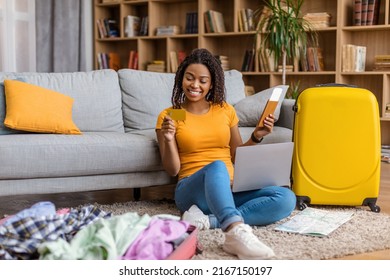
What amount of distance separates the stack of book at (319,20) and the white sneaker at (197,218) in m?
3.16

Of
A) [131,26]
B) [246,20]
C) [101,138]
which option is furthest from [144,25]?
[101,138]

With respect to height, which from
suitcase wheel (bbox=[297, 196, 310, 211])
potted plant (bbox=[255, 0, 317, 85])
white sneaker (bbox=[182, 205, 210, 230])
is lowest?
suitcase wheel (bbox=[297, 196, 310, 211])

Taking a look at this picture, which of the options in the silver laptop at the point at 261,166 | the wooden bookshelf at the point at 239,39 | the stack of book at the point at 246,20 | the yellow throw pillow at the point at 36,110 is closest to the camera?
the silver laptop at the point at 261,166

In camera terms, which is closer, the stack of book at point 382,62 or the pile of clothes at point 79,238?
the pile of clothes at point 79,238

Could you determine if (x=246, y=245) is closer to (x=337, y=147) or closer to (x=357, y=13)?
(x=337, y=147)

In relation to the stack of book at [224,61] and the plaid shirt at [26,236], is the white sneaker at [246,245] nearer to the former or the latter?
the plaid shirt at [26,236]

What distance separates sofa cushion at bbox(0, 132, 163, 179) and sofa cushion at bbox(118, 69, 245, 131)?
18.8 inches

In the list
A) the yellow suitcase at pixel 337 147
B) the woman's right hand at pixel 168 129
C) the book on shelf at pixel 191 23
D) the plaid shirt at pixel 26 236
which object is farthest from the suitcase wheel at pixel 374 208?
the book on shelf at pixel 191 23

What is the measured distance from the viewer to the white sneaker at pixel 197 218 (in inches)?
90.4

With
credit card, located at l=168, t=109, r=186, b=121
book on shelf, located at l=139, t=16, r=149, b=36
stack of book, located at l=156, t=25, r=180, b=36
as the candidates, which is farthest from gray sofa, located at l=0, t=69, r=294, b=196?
book on shelf, located at l=139, t=16, r=149, b=36

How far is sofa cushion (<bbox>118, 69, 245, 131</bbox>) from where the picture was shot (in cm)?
342

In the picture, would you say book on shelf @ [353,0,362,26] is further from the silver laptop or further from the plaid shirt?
the plaid shirt
